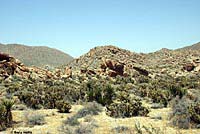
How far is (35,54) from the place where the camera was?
126m

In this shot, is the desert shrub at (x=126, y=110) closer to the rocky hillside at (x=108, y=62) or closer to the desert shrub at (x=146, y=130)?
the desert shrub at (x=146, y=130)

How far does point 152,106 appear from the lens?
1878 cm

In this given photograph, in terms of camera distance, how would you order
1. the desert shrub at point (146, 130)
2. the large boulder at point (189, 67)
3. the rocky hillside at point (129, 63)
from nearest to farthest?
the desert shrub at point (146, 130) → the rocky hillside at point (129, 63) → the large boulder at point (189, 67)

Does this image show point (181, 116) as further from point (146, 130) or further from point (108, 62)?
point (108, 62)

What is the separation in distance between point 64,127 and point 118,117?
3639 millimetres


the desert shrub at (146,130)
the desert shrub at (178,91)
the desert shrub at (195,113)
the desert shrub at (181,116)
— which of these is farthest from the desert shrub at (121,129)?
the desert shrub at (178,91)

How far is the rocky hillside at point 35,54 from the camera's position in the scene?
117625mm

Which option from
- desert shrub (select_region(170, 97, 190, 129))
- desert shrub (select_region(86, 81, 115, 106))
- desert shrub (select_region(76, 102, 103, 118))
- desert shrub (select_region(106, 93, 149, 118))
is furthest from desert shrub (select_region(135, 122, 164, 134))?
desert shrub (select_region(86, 81, 115, 106))

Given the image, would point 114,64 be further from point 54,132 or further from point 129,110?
point 54,132

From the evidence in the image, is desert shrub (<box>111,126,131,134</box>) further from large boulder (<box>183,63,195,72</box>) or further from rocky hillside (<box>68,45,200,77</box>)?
large boulder (<box>183,63,195,72</box>)

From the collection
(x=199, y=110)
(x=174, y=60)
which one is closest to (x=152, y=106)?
(x=199, y=110)

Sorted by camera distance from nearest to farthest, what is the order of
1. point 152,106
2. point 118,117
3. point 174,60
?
point 118,117 → point 152,106 → point 174,60

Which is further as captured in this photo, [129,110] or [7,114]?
[129,110]

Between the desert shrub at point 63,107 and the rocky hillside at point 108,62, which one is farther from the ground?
the rocky hillside at point 108,62
